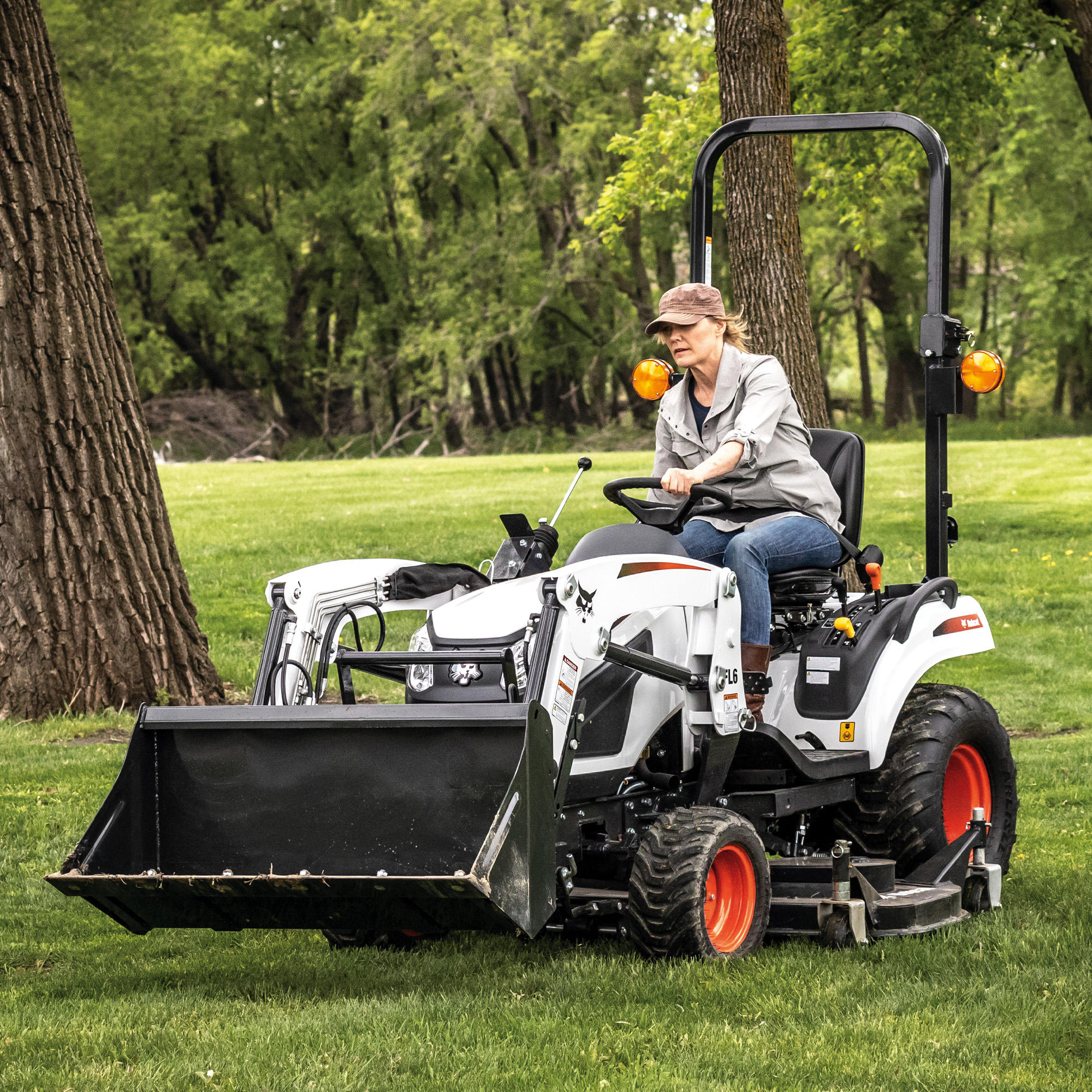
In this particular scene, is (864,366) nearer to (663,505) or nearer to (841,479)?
(841,479)

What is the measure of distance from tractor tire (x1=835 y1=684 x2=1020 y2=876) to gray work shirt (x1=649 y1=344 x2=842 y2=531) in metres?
0.82

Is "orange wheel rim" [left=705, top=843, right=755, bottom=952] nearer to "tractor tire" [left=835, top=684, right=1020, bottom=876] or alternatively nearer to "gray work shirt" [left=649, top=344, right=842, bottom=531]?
"tractor tire" [left=835, top=684, right=1020, bottom=876]

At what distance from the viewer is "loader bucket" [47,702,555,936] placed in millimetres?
4113

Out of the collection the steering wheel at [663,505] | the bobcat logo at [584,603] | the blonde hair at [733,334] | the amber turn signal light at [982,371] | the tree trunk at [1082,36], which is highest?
the tree trunk at [1082,36]

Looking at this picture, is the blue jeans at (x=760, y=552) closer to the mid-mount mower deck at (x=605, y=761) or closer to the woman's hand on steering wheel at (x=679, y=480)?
the mid-mount mower deck at (x=605, y=761)

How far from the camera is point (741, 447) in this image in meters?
5.20

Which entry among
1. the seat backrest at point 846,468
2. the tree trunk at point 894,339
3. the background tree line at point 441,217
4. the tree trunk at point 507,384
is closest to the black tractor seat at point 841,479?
the seat backrest at point 846,468

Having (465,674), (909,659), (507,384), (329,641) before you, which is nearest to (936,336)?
(909,659)

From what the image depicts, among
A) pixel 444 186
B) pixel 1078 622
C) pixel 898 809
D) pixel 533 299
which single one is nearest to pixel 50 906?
pixel 898 809

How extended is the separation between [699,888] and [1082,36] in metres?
12.6

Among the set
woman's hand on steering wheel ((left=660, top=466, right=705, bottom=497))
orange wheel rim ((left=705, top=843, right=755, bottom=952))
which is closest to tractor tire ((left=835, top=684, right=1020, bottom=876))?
orange wheel rim ((left=705, top=843, right=755, bottom=952))

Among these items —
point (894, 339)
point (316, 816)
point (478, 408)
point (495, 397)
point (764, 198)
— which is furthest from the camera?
point (478, 408)

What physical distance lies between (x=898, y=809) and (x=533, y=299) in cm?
3707

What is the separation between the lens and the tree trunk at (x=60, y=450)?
327 inches
